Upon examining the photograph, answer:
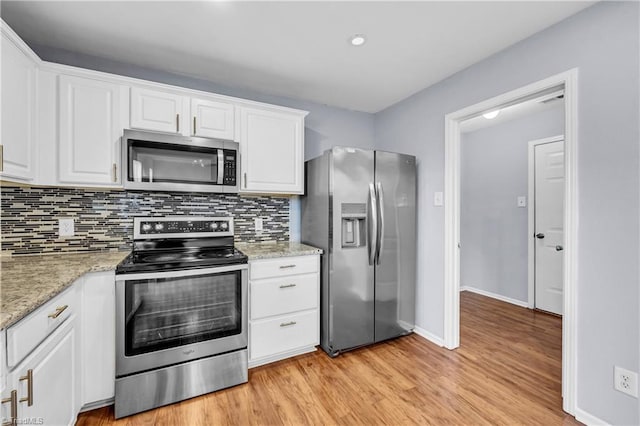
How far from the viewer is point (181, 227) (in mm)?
2346

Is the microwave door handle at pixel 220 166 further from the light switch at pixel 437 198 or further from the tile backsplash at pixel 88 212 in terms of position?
the light switch at pixel 437 198

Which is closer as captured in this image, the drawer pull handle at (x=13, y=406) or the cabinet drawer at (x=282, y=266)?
the drawer pull handle at (x=13, y=406)

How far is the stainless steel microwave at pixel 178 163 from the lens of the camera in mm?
2037

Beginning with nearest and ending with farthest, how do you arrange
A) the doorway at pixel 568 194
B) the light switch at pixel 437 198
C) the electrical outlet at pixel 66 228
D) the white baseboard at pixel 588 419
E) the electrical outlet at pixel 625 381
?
1. the electrical outlet at pixel 625 381
2. the white baseboard at pixel 588 419
3. the doorway at pixel 568 194
4. the electrical outlet at pixel 66 228
5. the light switch at pixel 437 198

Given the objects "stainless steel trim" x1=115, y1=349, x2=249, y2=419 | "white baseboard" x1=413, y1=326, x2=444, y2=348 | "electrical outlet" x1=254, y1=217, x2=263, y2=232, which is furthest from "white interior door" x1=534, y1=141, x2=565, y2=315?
"stainless steel trim" x1=115, y1=349, x2=249, y2=419

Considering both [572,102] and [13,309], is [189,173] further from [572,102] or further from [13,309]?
[572,102]

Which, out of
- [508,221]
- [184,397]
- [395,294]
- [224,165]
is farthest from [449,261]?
[184,397]

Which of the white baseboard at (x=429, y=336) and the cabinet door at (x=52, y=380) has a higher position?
the cabinet door at (x=52, y=380)

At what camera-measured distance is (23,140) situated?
168cm

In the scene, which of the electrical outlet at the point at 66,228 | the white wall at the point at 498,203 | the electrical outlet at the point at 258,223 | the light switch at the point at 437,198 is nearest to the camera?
the electrical outlet at the point at 66,228

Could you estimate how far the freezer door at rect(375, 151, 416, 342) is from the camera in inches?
103

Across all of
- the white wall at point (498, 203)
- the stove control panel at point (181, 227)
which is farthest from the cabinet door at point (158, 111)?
the white wall at point (498, 203)

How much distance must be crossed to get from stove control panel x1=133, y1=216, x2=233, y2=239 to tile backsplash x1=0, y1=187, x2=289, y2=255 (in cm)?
14

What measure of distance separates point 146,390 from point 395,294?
2.04m
